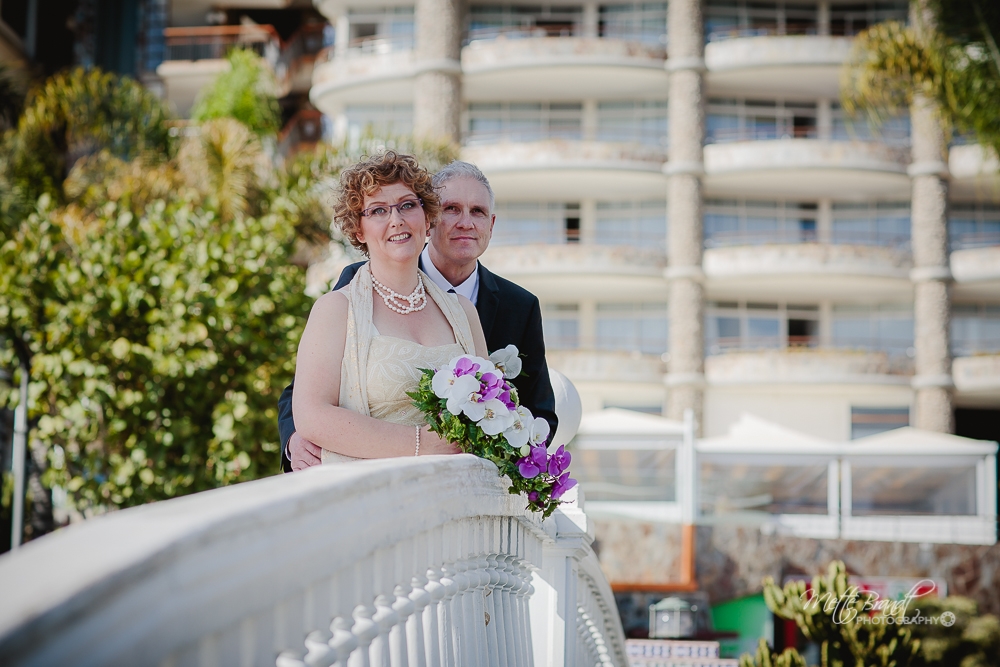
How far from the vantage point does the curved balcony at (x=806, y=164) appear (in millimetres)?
32500

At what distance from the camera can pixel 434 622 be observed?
112 inches

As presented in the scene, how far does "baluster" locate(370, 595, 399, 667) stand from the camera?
7.83 ft

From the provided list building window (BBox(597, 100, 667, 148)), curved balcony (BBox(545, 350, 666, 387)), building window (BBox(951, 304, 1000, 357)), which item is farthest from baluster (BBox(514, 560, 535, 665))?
building window (BBox(951, 304, 1000, 357))

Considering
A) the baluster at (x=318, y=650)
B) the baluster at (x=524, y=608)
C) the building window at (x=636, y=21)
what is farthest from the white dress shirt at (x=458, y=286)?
the building window at (x=636, y=21)

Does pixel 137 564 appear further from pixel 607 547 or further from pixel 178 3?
pixel 178 3

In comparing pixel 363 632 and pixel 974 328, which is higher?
pixel 974 328

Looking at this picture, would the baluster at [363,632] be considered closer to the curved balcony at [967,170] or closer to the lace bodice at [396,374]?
the lace bodice at [396,374]

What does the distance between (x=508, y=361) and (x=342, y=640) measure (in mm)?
1981

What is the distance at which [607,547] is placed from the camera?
22953 millimetres

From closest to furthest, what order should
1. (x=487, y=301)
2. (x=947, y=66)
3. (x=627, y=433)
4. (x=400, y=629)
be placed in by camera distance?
(x=400, y=629), (x=487, y=301), (x=947, y=66), (x=627, y=433)

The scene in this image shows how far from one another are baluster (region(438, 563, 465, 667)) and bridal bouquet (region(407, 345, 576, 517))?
1.73ft

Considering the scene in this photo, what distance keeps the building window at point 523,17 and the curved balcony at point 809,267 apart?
879cm

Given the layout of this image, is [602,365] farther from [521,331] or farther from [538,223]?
[521,331]

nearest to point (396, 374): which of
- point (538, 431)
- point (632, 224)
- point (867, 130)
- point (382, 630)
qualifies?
point (538, 431)
